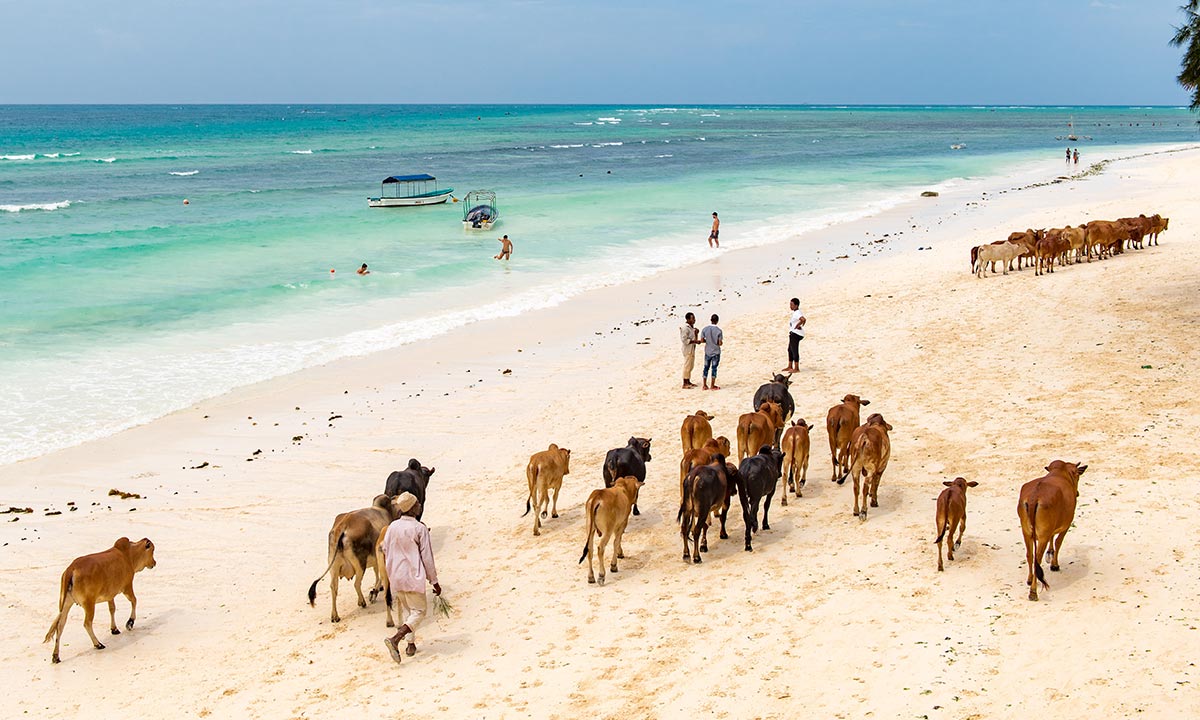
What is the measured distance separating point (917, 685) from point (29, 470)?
1274 cm

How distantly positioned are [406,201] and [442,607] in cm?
4070

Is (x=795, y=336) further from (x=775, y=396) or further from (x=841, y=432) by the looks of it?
(x=841, y=432)

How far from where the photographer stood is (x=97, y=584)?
8.98 metres

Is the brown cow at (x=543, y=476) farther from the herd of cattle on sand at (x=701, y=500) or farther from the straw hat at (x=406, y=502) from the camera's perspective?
the straw hat at (x=406, y=502)

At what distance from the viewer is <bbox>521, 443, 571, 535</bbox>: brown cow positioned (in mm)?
11008

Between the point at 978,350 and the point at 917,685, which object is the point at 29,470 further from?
the point at 978,350

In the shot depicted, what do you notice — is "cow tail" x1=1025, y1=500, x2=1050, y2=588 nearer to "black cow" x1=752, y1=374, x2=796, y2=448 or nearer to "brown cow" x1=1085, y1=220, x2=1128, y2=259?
"black cow" x1=752, y1=374, x2=796, y2=448

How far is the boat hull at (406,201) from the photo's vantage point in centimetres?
4650

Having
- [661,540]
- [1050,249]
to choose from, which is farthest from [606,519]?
[1050,249]

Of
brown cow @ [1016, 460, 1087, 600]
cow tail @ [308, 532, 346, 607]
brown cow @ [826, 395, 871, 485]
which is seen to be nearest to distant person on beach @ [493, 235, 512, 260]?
brown cow @ [826, 395, 871, 485]

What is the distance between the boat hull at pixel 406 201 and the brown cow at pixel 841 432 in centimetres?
3779

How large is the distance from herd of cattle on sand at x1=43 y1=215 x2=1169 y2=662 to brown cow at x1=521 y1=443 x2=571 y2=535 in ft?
0.04

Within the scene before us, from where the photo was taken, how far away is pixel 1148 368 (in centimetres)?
1457

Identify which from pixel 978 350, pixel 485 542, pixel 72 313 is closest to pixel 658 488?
pixel 485 542
